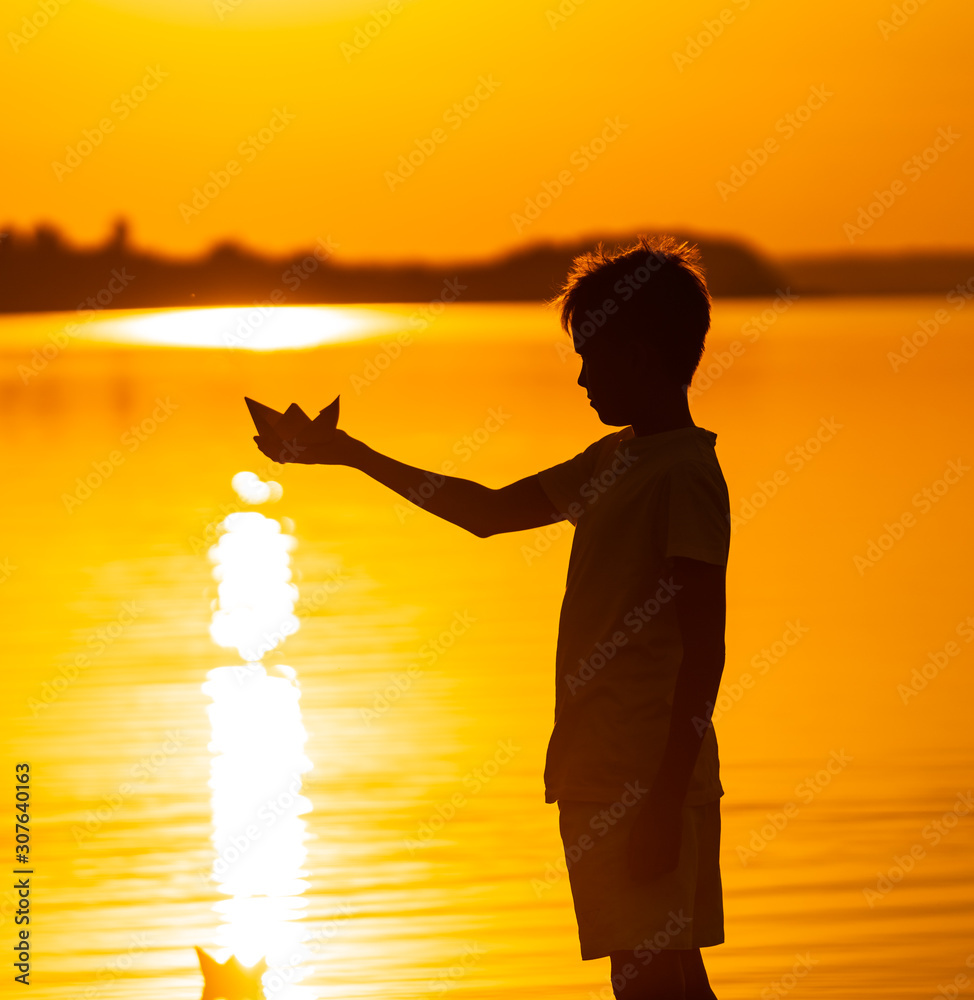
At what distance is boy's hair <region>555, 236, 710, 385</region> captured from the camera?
9.55 ft

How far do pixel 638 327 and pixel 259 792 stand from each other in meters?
3.47

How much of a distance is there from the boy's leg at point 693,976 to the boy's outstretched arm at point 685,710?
0.64 ft

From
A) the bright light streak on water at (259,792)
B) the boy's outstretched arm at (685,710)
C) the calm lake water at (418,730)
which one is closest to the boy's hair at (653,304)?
the boy's outstretched arm at (685,710)

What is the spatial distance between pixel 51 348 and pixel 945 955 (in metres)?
42.8

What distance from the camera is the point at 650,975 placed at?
2.85 metres

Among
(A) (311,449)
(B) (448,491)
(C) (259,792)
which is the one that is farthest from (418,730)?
(A) (311,449)

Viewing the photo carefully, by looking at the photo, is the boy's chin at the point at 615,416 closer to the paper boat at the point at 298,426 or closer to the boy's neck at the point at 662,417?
the boy's neck at the point at 662,417

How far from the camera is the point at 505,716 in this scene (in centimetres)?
689

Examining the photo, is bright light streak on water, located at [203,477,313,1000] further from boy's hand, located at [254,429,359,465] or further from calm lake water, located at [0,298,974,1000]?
boy's hand, located at [254,429,359,465]

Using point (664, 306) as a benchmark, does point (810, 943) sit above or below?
below

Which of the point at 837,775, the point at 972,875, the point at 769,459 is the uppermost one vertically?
the point at 769,459

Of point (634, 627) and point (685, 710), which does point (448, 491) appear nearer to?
point (634, 627)

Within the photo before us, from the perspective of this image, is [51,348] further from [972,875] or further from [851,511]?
[972,875]

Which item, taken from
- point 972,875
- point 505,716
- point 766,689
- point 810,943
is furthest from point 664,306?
point 766,689
